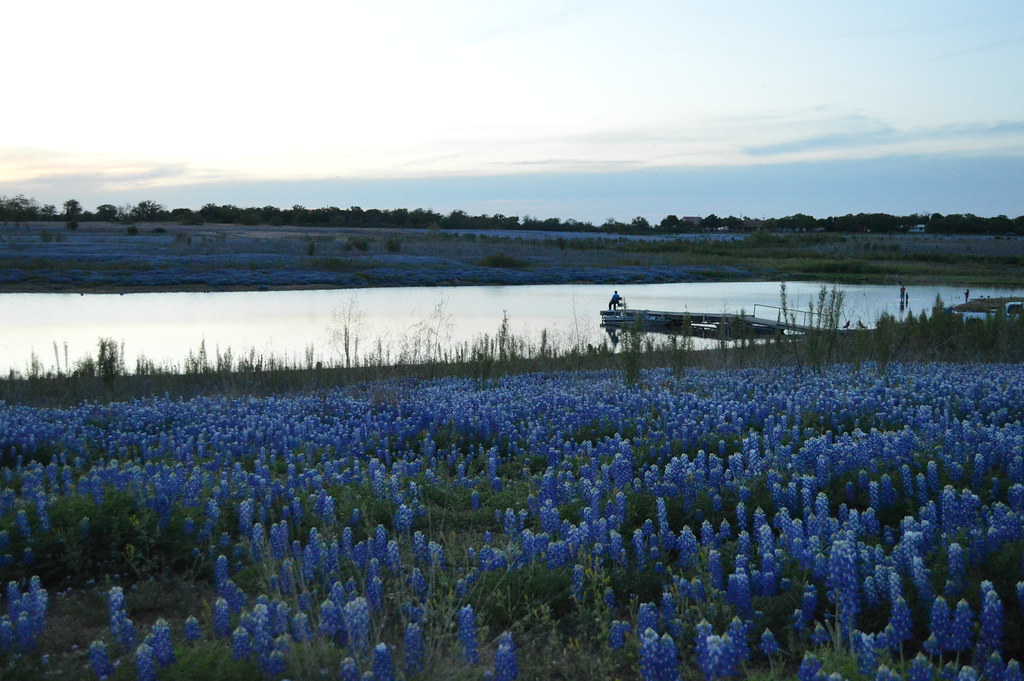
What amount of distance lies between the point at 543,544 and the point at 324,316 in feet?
91.6

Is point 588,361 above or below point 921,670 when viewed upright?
below

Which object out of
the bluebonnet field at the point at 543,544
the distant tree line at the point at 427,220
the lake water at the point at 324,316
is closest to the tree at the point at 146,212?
the distant tree line at the point at 427,220

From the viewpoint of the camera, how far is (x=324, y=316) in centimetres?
3162

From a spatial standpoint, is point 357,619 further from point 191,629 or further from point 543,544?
point 543,544

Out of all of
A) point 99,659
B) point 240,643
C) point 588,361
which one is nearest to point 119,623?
point 99,659

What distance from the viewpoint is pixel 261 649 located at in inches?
136

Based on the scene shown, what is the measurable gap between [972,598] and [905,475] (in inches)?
54.5

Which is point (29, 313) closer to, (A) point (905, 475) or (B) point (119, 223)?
(A) point (905, 475)

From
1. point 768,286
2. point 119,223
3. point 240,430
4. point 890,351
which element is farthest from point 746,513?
point 119,223

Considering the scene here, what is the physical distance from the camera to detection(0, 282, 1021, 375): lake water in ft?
72.7

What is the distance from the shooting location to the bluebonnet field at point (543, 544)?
3480 millimetres

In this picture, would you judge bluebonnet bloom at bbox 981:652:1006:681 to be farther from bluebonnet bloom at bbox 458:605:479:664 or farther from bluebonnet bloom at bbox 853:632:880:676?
bluebonnet bloom at bbox 458:605:479:664

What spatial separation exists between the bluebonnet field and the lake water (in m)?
8.05

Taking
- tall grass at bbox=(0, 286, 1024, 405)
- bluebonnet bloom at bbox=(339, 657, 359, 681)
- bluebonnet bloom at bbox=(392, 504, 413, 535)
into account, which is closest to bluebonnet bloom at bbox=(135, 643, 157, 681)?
bluebonnet bloom at bbox=(339, 657, 359, 681)
